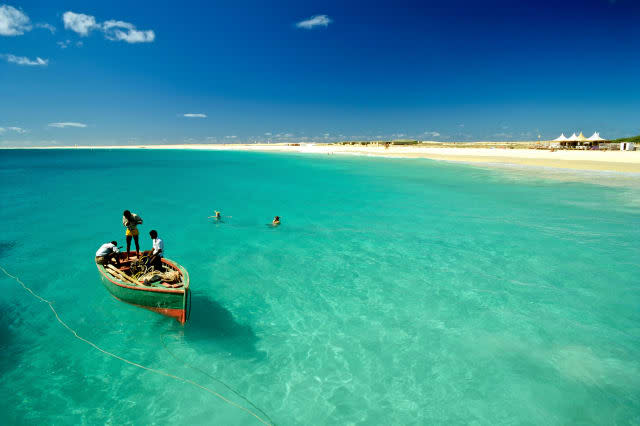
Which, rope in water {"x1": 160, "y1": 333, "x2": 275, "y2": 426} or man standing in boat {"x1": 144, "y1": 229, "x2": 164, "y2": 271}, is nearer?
rope in water {"x1": 160, "y1": 333, "x2": 275, "y2": 426}

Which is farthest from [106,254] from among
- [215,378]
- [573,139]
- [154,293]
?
[573,139]

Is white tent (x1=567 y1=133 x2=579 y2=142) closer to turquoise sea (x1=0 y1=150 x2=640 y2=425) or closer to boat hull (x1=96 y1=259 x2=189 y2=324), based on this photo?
turquoise sea (x1=0 y1=150 x2=640 y2=425)

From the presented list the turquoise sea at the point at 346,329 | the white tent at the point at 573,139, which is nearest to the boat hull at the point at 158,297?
the turquoise sea at the point at 346,329

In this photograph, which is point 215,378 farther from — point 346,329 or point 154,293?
point 346,329

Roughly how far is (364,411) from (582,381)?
17.1ft

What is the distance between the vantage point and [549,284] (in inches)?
466

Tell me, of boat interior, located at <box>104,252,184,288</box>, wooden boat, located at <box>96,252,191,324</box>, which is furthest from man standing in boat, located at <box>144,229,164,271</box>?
wooden boat, located at <box>96,252,191,324</box>

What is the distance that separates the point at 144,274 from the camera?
9.94 m

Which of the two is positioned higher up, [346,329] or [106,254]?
[106,254]

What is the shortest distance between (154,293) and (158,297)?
16 centimetres

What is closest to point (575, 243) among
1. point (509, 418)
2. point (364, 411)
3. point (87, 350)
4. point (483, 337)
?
point (483, 337)

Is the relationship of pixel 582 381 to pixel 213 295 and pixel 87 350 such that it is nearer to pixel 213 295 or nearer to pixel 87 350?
pixel 213 295

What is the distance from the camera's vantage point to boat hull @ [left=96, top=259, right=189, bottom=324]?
8.41 metres

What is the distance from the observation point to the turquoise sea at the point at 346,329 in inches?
264
